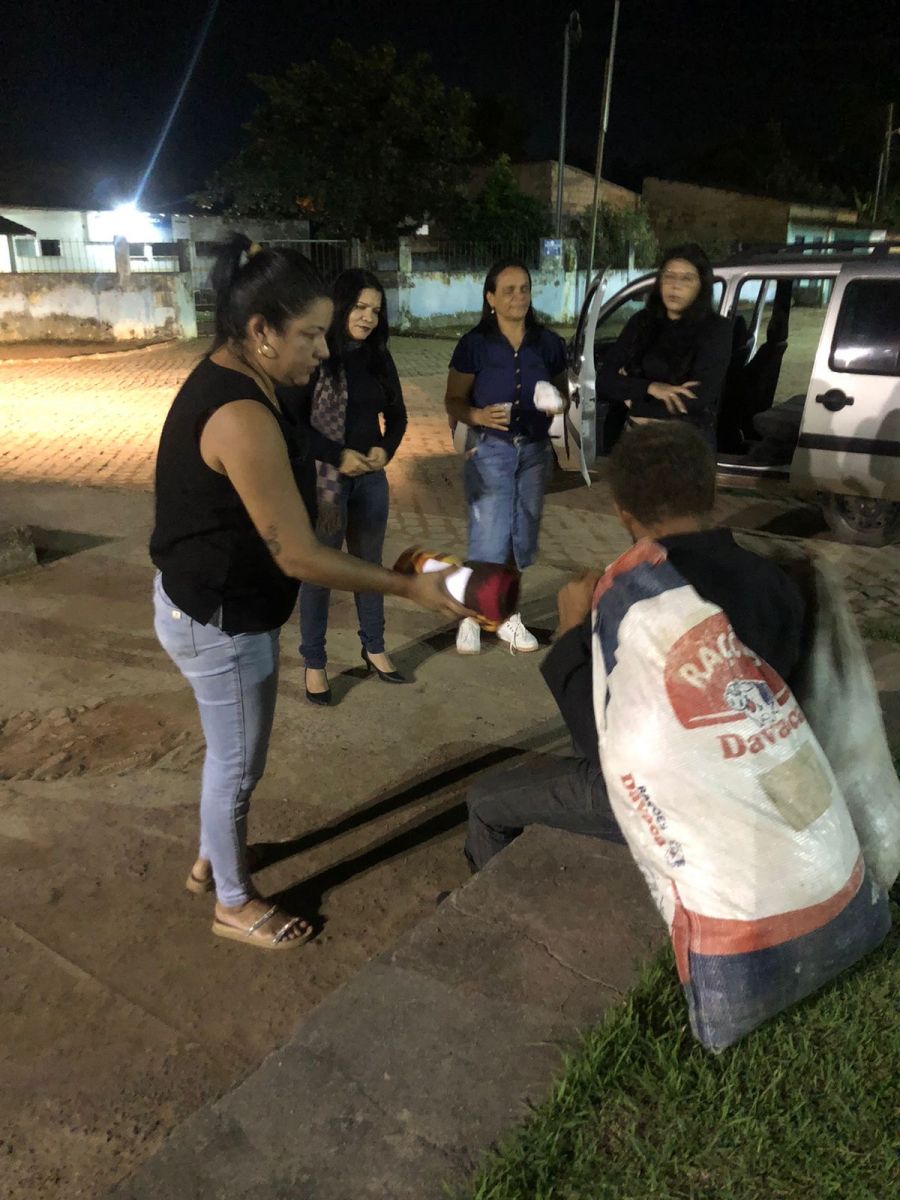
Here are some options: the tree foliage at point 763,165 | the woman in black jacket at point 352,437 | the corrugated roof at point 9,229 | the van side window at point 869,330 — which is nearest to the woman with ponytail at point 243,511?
the woman in black jacket at point 352,437

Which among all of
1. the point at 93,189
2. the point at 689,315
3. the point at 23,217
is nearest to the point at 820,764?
the point at 689,315

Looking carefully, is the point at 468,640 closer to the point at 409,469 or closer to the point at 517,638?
the point at 517,638

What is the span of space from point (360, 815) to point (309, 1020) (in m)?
1.32

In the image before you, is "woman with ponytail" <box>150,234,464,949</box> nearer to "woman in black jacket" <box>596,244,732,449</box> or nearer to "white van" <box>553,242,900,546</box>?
"woman in black jacket" <box>596,244,732,449</box>

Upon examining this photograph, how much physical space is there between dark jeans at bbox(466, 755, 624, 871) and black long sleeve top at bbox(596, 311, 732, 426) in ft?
9.56

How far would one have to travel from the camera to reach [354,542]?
14.1ft

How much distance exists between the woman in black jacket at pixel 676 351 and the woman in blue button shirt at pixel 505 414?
61cm

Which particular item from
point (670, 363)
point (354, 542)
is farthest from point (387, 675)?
point (670, 363)

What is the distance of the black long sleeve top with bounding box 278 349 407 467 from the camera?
3867 millimetres

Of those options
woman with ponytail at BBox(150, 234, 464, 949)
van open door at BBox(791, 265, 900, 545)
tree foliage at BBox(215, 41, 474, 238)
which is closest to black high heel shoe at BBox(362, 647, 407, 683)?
woman with ponytail at BBox(150, 234, 464, 949)

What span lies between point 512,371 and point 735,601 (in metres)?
2.70

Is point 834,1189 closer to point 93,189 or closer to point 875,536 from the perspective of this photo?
point 875,536

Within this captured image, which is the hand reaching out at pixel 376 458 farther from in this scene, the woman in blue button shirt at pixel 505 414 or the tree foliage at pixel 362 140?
the tree foliage at pixel 362 140

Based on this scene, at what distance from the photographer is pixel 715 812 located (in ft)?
6.19
